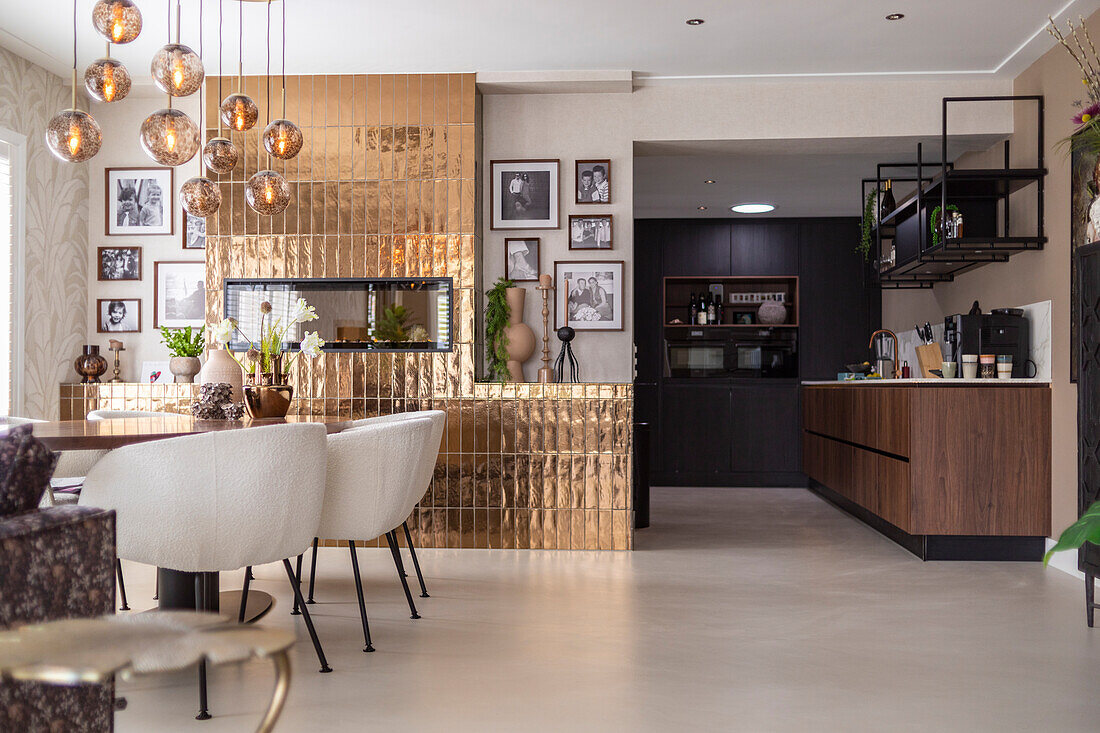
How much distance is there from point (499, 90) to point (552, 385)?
5.98ft

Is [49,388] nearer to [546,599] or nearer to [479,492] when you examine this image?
[479,492]

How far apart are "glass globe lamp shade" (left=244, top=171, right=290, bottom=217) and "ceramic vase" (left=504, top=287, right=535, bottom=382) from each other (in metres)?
1.76

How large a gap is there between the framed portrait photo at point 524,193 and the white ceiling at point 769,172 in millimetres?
645

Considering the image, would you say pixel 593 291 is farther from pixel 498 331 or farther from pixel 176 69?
pixel 176 69

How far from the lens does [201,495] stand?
97.7 inches

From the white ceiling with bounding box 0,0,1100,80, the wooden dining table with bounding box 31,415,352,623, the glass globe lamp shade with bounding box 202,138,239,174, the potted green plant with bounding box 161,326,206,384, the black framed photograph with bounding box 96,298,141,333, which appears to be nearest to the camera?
the wooden dining table with bounding box 31,415,352,623

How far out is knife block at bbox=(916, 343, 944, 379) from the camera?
19.1ft

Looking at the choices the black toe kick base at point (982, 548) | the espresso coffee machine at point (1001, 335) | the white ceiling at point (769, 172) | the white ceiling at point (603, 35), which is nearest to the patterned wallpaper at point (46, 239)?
the white ceiling at point (603, 35)

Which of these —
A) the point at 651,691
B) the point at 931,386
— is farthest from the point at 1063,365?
the point at 651,691

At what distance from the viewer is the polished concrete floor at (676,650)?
2492mm

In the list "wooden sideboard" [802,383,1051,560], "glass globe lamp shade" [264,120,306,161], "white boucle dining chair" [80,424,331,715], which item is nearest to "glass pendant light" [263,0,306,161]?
"glass globe lamp shade" [264,120,306,161]

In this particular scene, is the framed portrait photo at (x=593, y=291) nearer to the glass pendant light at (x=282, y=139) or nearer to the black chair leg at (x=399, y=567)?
the glass pendant light at (x=282, y=139)

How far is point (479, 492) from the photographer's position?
5.13 metres

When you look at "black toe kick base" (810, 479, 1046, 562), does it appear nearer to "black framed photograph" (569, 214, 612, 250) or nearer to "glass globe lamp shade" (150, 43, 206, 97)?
"black framed photograph" (569, 214, 612, 250)
